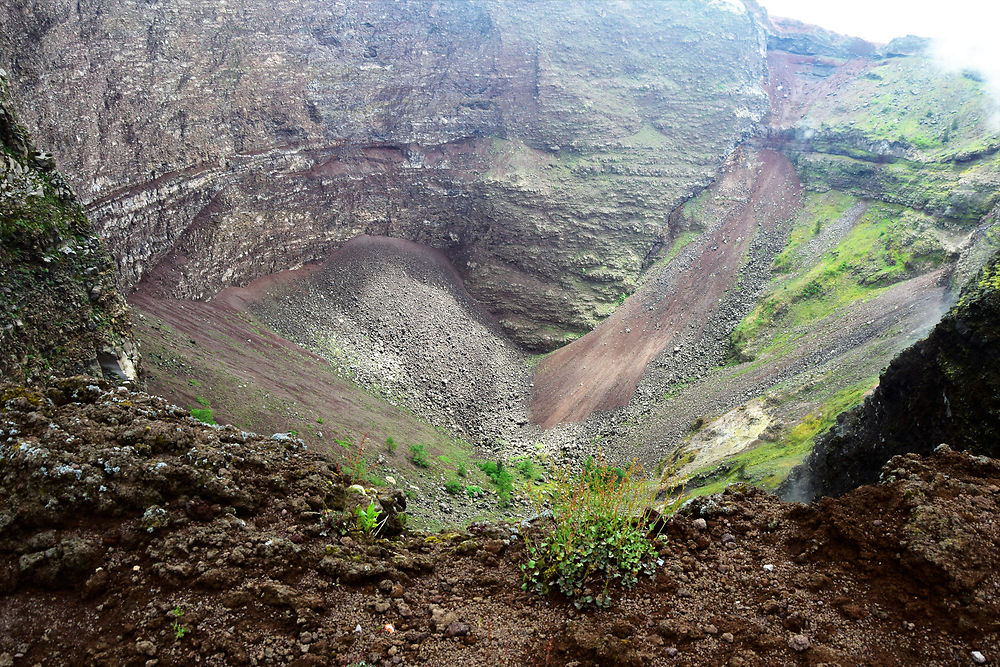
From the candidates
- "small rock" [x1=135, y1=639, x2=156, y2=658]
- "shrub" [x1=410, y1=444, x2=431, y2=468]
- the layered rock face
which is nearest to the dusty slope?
"shrub" [x1=410, y1=444, x2=431, y2=468]

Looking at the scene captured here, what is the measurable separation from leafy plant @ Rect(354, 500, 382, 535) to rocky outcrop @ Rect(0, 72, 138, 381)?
7474 millimetres

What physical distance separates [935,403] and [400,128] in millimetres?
32501

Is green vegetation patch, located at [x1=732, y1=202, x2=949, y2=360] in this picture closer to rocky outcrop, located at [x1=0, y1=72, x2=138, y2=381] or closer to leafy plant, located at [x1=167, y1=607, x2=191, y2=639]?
rocky outcrop, located at [x1=0, y1=72, x2=138, y2=381]

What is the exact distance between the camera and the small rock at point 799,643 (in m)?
4.40

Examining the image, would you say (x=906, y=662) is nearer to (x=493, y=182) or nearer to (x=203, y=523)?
(x=203, y=523)

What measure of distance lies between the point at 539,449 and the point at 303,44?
1040 inches

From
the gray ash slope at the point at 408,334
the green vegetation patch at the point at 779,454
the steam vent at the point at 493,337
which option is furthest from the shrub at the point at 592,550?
the gray ash slope at the point at 408,334

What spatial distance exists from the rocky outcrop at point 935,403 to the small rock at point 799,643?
516cm

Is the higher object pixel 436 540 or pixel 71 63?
pixel 71 63

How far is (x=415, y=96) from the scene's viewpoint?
3588 cm

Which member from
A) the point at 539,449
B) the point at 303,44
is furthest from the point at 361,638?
the point at 303,44

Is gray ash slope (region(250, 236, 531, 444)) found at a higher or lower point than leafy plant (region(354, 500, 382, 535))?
lower

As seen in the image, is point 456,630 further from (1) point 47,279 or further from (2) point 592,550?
(1) point 47,279

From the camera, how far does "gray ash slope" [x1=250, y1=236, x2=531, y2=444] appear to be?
2567 centimetres
